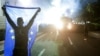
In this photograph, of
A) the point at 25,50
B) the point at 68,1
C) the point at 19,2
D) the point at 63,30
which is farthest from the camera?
the point at 68,1

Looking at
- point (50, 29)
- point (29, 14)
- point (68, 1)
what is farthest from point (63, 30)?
point (68, 1)

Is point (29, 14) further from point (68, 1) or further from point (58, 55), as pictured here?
point (68, 1)

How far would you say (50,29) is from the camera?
4266cm

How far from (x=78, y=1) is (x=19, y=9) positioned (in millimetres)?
80683

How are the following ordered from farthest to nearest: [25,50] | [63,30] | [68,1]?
[68,1] → [63,30] → [25,50]

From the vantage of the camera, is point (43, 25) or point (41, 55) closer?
point (41, 55)

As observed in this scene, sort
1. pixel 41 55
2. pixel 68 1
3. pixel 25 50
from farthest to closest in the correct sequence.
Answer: pixel 68 1, pixel 41 55, pixel 25 50

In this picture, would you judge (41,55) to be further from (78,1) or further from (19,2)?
(78,1)

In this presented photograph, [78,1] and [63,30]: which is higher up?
[78,1]

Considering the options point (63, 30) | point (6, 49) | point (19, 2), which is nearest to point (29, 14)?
point (6, 49)

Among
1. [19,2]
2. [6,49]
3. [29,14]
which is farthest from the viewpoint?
[19,2]

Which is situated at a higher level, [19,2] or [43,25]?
[19,2]

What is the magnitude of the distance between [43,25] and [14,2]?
925cm

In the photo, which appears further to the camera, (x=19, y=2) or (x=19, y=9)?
(x=19, y=2)
